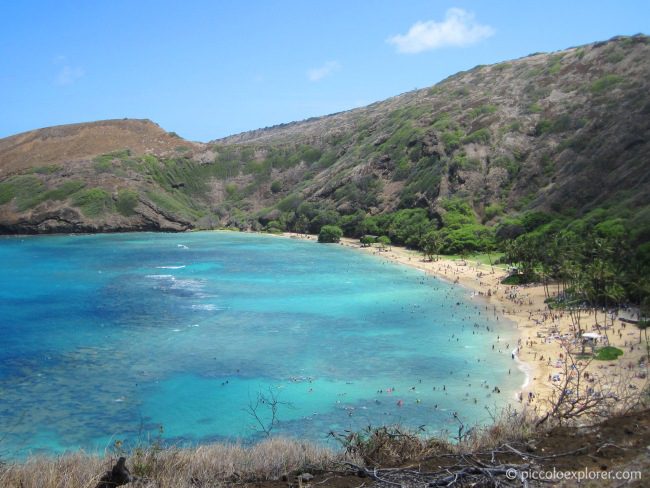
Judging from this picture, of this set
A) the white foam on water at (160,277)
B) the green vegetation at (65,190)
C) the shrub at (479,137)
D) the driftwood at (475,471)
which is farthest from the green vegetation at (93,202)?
the driftwood at (475,471)

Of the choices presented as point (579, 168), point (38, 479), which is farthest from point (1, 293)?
point (579, 168)

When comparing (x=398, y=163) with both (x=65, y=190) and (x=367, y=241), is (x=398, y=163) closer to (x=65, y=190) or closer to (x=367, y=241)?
(x=367, y=241)

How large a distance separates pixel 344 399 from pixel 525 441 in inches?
780

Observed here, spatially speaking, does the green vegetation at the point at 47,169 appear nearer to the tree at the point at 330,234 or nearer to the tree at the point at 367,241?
the tree at the point at 330,234

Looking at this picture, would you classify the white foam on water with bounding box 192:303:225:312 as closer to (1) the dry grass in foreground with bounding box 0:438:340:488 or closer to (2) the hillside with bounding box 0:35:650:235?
(2) the hillside with bounding box 0:35:650:235

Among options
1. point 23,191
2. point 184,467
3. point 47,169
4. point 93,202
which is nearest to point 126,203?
point 93,202

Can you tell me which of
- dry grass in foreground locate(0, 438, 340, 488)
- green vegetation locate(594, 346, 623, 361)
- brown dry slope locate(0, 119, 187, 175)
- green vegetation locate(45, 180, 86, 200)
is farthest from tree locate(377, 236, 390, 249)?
brown dry slope locate(0, 119, 187, 175)

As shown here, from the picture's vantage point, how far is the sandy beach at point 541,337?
96.7 ft

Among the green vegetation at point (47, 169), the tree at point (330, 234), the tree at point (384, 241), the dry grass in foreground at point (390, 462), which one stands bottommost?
the tree at point (384, 241)

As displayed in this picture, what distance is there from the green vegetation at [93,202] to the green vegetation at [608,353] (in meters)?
120

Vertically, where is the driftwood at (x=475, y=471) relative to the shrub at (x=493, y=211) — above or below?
below

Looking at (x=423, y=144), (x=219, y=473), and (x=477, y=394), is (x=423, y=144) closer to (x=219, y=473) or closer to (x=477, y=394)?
(x=477, y=394)

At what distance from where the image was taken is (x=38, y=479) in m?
9.80

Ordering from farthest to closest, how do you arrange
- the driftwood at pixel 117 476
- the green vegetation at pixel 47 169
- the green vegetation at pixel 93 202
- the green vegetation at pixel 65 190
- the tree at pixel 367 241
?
the green vegetation at pixel 47 169 → the green vegetation at pixel 65 190 → the green vegetation at pixel 93 202 → the tree at pixel 367 241 → the driftwood at pixel 117 476
